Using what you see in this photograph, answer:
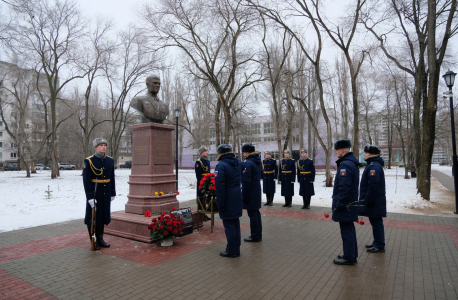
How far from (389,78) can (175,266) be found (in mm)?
25201

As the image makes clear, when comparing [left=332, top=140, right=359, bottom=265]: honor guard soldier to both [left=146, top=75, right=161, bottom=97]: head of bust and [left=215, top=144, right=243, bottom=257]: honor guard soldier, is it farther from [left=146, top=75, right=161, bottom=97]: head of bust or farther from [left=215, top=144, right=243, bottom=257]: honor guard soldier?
[left=146, top=75, right=161, bottom=97]: head of bust

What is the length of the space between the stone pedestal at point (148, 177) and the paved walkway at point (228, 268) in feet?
1.64

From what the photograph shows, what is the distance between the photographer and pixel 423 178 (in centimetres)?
1035

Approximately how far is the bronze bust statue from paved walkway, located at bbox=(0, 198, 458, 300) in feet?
9.79

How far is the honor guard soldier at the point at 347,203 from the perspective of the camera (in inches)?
171

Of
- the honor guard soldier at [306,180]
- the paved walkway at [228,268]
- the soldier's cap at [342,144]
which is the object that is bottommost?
the paved walkway at [228,268]

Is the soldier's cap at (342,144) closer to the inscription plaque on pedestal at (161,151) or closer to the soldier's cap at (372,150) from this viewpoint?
the soldier's cap at (372,150)

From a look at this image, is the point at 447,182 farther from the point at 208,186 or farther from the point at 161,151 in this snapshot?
the point at 161,151

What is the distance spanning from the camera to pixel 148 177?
6.63 metres

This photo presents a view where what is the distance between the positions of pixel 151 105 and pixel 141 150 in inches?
46.0

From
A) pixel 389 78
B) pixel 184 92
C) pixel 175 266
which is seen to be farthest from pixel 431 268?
pixel 184 92

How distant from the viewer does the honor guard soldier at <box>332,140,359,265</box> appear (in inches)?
171

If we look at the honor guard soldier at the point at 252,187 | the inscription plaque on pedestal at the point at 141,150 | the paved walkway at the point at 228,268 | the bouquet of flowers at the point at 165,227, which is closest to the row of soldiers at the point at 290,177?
the paved walkway at the point at 228,268

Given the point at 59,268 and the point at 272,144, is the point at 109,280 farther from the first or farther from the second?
the point at 272,144
